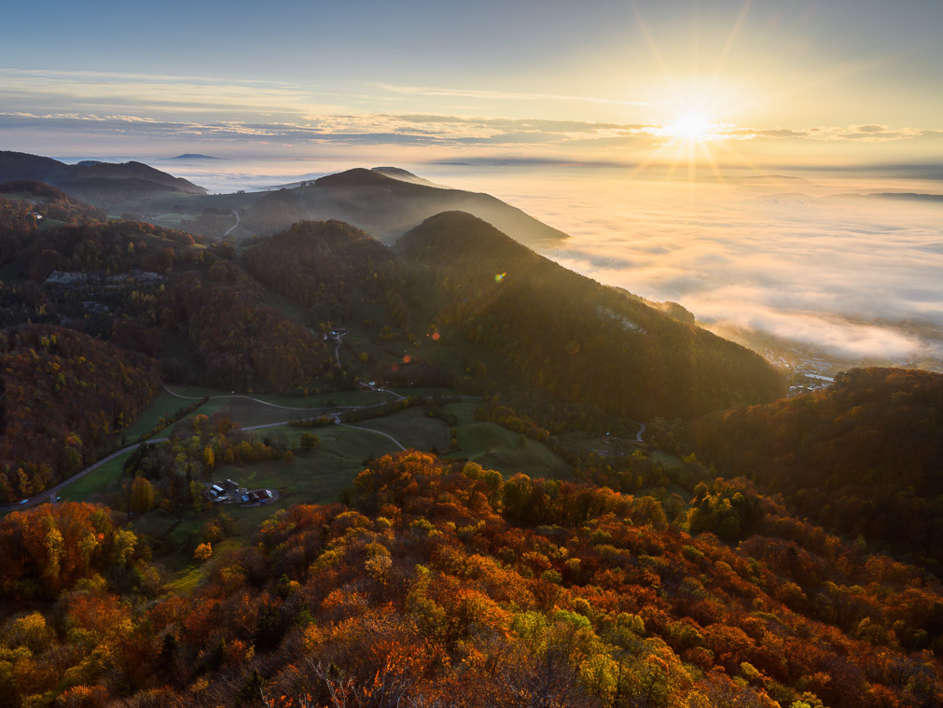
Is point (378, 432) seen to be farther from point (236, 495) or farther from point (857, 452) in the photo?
point (857, 452)

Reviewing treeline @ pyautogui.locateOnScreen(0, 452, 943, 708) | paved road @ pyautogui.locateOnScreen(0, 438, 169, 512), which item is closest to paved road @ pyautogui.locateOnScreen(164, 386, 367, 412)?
paved road @ pyautogui.locateOnScreen(0, 438, 169, 512)

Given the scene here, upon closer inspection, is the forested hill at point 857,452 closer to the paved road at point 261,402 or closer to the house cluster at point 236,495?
the paved road at point 261,402

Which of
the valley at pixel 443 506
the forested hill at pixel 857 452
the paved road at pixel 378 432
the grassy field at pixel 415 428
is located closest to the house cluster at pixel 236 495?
the valley at pixel 443 506

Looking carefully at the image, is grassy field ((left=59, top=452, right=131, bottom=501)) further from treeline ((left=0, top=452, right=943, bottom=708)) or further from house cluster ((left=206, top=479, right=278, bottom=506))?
treeline ((left=0, top=452, right=943, bottom=708))

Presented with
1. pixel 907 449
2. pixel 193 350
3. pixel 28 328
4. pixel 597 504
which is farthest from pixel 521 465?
pixel 28 328

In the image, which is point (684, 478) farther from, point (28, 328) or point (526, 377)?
point (28, 328)
